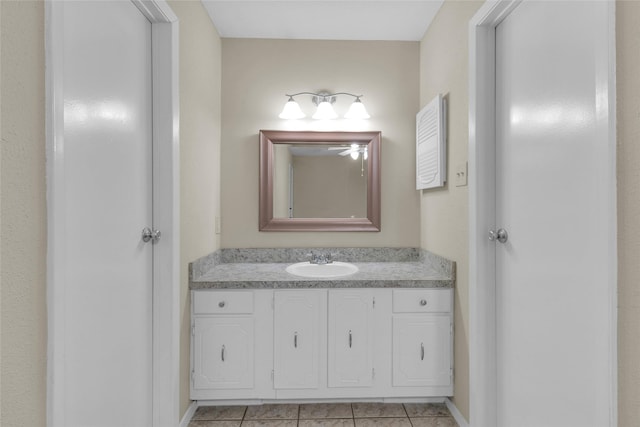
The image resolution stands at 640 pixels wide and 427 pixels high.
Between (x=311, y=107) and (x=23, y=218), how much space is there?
1.98 metres

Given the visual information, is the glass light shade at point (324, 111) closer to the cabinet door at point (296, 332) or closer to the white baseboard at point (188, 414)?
the cabinet door at point (296, 332)

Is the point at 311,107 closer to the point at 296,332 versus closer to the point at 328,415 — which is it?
the point at 296,332

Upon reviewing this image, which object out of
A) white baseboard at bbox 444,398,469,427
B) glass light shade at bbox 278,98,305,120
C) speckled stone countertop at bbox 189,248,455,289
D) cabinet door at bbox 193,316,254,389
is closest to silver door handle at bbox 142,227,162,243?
speckled stone countertop at bbox 189,248,455,289

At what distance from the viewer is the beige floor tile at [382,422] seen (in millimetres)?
1896

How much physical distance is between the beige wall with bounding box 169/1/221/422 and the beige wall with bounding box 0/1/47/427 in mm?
893

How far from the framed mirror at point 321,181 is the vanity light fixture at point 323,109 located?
0.38 feet

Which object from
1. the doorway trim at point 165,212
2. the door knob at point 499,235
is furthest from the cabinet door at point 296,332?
the door knob at point 499,235

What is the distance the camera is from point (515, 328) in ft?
4.88

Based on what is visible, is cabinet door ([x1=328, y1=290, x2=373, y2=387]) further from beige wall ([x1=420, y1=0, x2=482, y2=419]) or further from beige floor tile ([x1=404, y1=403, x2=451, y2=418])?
beige wall ([x1=420, y1=0, x2=482, y2=419])

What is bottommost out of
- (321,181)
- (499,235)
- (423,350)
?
(423,350)

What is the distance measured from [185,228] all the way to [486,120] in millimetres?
1542

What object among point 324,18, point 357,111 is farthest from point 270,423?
point 324,18

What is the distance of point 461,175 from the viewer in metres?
1.81

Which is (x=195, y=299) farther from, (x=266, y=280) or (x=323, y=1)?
(x=323, y=1)
